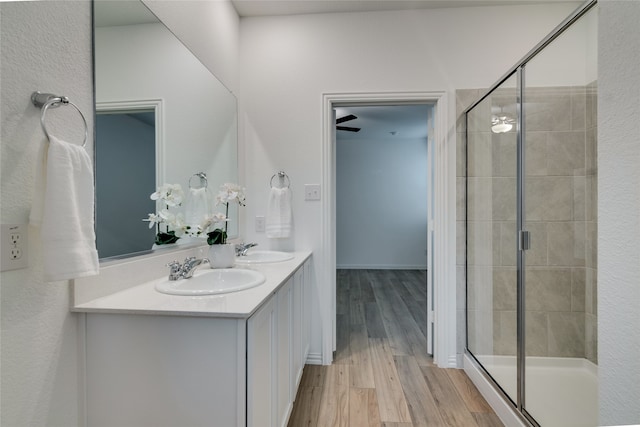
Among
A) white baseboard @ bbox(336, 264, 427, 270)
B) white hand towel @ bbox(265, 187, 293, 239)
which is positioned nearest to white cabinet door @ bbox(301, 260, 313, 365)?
white hand towel @ bbox(265, 187, 293, 239)

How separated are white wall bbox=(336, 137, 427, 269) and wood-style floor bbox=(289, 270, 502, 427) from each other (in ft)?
8.13

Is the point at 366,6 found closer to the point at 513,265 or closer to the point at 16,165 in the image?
the point at 513,265

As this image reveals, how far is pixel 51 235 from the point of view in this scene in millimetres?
729

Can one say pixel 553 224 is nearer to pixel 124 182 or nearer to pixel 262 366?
pixel 262 366

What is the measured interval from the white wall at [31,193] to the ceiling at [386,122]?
288 centimetres

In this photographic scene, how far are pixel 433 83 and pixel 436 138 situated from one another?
40cm

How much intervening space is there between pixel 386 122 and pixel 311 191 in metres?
2.89

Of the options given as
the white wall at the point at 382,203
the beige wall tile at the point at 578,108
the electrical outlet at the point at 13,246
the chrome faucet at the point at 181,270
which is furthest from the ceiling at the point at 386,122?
the electrical outlet at the point at 13,246

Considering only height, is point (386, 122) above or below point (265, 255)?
above

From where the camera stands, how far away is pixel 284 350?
4.38 feet

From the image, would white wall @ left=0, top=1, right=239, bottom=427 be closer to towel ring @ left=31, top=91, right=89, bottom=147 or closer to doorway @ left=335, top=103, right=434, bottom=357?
towel ring @ left=31, top=91, right=89, bottom=147

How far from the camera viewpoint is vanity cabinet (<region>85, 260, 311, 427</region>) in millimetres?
887

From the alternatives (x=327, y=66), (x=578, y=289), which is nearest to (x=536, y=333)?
(x=578, y=289)

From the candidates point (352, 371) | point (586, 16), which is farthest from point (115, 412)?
point (586, 16)
